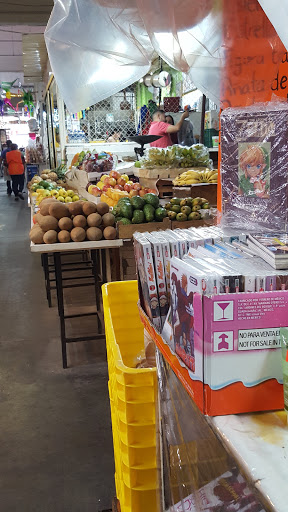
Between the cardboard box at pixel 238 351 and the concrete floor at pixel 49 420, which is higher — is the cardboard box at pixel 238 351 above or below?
above

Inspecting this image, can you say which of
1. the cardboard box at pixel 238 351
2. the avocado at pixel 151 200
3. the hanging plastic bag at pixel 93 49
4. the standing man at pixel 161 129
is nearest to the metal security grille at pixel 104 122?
the standing man at pixel 161 129

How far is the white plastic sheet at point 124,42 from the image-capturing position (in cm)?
213

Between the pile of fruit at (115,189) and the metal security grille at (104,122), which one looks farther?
the metal security grille at (104,122)

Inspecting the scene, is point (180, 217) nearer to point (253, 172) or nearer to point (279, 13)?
point (253, 172)

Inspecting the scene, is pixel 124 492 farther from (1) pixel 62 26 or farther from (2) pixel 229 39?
(1) pixel 62 26

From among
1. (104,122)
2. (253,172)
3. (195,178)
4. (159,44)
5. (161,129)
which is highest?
(159,44)

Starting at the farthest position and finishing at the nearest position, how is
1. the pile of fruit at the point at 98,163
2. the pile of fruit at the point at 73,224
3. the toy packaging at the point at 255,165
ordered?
the pile of fruit at the point at 98,163 < the pile of fruit at the point at 73,224 < the toy packaging at the point at 255,165

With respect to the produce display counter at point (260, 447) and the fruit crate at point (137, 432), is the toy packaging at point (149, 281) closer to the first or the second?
the fruit crate at point (137, 432)

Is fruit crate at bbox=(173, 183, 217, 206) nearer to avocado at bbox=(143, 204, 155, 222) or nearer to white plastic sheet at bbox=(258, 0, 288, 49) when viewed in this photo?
avocado at bbox=(143, 204, 155, 222)

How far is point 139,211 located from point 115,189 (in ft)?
3.81

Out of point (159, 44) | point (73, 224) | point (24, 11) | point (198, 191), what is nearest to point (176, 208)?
point (198, 191)

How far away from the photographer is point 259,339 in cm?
98

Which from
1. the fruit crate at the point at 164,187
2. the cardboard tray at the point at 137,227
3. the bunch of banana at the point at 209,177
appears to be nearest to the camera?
the cardboard tray at the point at 137,227

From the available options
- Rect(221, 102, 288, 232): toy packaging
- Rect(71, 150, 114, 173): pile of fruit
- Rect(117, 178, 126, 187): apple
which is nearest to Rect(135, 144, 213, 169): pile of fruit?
Rect(117, 178, 126, 187): apple
